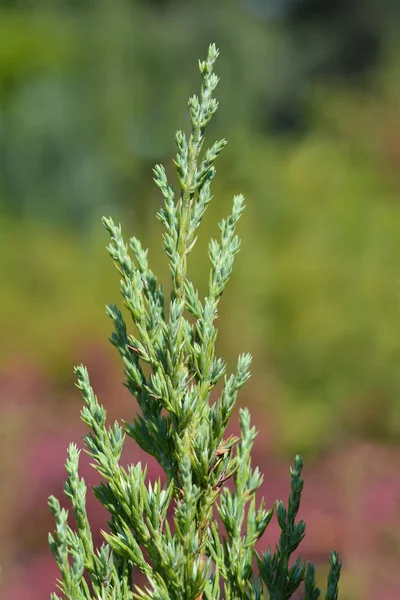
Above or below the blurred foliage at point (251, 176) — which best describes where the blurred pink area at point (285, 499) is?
below

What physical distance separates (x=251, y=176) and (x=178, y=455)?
34.5 ft

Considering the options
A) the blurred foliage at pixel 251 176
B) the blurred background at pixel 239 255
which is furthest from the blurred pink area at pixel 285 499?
the blurred foliage at pixel 251 176

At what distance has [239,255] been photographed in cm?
1012

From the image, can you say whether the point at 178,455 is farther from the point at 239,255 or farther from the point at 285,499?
the point at 239,255

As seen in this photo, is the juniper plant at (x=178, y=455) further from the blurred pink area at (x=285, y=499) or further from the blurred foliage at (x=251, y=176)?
the blurred foliage at (x=251, y=176)

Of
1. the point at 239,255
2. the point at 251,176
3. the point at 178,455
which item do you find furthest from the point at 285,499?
the point at 251,176

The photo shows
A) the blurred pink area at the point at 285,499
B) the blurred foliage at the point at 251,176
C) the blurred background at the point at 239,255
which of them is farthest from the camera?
the blurred foliage at the point at 251,176

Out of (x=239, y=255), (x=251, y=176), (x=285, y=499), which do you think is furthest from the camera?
(x=251, y=176)

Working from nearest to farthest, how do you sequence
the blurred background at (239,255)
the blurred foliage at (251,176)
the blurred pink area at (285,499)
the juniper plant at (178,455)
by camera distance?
the juniper plant at (178,455), the blurred pink area at (285,499), the blurred background at (239,255), the blurred foliage at (251,176)

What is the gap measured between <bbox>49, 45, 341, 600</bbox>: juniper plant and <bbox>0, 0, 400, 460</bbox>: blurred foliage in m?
7.04

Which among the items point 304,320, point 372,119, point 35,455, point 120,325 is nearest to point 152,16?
point 372,119

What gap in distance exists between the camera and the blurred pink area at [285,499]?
539 centimetres

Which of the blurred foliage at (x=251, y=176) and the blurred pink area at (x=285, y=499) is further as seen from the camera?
the blurred foliage at (x=251, y=176)

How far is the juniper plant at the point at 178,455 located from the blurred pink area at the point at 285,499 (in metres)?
3.61
